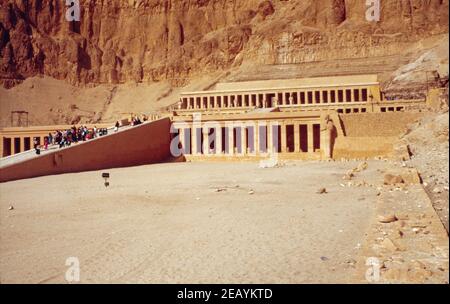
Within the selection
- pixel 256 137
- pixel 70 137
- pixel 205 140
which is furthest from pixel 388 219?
pixel 205 140

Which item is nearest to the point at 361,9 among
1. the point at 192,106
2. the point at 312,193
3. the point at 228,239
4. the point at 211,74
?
the point at 211,74

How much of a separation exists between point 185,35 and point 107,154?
211 feet

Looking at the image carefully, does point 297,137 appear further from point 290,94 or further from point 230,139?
point 290,94

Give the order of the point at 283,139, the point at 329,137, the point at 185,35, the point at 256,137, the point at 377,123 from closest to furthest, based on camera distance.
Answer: the point at 329,137 < the point at 377,123 < the point at 283,139 < the point at 256,137 < the point at 185,35

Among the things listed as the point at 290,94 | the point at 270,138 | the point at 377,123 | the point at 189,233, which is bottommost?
the point at 189,233

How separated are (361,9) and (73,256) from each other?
80.7 m

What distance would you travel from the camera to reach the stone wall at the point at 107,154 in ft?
76.6

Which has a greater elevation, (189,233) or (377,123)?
(377,123)

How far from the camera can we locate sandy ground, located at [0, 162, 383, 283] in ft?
22.3

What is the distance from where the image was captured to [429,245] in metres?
6.34

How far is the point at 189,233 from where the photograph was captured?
9.35 meters

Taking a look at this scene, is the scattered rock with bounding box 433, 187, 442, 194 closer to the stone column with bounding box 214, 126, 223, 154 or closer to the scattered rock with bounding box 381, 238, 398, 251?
the scattered rock with bounding box 381, 238, 398, 251

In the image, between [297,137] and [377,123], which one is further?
[297,137]
